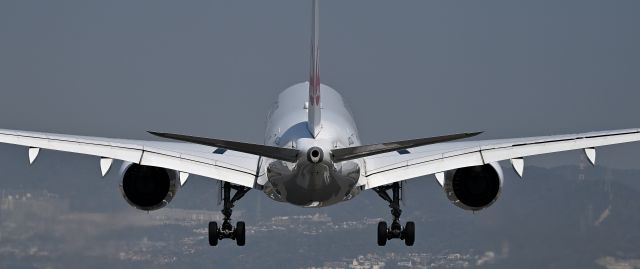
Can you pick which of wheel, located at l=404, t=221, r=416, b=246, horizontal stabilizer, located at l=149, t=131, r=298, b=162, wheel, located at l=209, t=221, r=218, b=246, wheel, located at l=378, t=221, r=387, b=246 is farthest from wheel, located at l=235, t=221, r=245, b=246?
horizontal stabilizer, located at l=149, t=131, r=298, b=162

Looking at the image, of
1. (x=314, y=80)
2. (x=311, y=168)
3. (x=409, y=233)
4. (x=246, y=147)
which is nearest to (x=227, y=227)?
(x=409, y=233)

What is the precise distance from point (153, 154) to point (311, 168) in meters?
6.85

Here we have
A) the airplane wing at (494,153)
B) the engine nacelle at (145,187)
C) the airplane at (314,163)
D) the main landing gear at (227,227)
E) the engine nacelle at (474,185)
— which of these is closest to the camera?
the airplane at (314,163)

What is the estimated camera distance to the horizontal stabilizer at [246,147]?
40.5 meters

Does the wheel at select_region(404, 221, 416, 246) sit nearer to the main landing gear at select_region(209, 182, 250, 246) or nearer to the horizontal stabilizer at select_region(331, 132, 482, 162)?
the main landing gear at select_region(209, 182, 250, 246)

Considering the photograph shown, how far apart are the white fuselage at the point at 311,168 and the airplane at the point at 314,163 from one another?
0.14 ft

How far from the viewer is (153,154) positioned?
4984 cm

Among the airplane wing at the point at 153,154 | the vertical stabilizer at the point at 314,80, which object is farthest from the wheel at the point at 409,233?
the vertical stabilizer at the point at 314,80

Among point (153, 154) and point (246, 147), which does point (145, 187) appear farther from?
point (246, 147)

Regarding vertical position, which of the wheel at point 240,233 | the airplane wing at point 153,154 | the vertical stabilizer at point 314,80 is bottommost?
the wheel at point 240,233

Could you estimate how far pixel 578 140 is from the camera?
1993 inches

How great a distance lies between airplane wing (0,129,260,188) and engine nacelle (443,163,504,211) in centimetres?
652

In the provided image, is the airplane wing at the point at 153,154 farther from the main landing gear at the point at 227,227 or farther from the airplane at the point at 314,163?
the main landing gear at the point at 227,227

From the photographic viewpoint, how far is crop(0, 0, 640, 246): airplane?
154 ft
